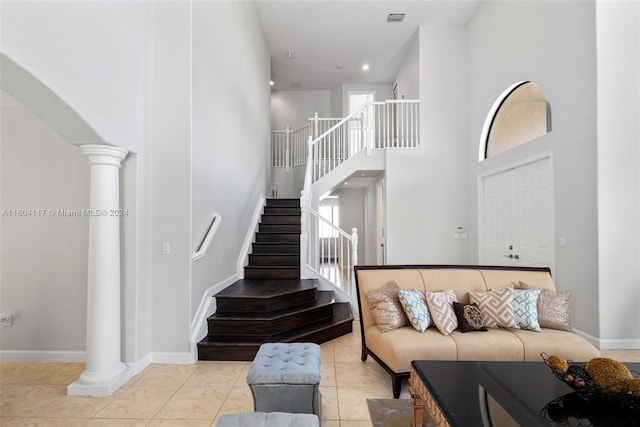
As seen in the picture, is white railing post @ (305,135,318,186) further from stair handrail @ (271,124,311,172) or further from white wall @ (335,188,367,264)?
white wall @ (335,188,367,264)

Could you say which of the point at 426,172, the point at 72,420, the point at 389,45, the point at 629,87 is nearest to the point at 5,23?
the point at 72,420

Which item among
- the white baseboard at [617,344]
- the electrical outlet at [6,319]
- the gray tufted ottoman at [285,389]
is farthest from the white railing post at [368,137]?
the electrical outlet at [6,319]

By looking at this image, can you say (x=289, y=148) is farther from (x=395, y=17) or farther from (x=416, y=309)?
(x=416, y=309)

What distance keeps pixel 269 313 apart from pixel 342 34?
5908mm

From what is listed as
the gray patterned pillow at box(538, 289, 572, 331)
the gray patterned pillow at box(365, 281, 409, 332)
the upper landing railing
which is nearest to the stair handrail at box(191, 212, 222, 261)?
the gray patterned pillow at box(365, 281, 409, 332)

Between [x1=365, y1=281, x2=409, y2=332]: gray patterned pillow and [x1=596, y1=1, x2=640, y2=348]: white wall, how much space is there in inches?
90.2

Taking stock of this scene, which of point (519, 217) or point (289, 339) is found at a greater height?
point (519, 217)

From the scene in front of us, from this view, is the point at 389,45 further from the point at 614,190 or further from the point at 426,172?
the point at 614,190

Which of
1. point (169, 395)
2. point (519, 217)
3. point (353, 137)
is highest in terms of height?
point (353, 137)

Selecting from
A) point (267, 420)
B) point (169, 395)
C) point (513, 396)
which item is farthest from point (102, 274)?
point (513, 396)

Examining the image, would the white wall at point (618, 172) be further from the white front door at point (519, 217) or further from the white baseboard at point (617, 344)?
the white front door at point (519, 217)

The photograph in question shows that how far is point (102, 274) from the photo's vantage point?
2.62 meters

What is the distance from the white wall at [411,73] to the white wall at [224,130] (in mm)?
3238

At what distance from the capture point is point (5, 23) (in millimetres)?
1672
